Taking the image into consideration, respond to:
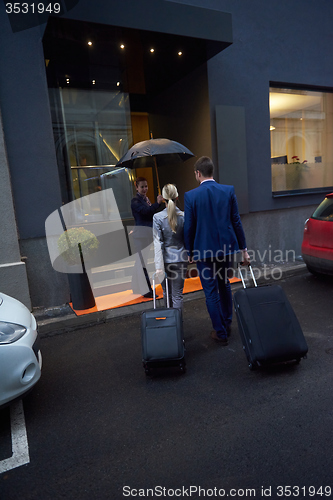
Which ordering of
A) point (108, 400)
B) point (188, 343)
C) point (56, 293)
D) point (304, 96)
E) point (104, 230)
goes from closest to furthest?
point (108, 400) → point (188, 343) → point (56, 293) → point (104, 230) → point (304, 96)

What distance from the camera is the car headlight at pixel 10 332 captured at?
2.79 m

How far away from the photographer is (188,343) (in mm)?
4250

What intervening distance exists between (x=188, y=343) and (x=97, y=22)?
5.08m

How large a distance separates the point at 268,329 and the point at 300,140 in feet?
25.3

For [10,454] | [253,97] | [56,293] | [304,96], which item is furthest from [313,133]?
[10,454]

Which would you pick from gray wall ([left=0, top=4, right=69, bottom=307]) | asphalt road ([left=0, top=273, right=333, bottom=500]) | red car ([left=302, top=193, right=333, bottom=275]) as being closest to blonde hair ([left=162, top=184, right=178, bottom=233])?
asphalt road ([left=0, top=273, right=333, bottom=500])

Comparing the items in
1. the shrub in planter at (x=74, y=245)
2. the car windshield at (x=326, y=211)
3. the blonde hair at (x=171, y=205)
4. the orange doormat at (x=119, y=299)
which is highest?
the blonde hair at (x=171, y=205)

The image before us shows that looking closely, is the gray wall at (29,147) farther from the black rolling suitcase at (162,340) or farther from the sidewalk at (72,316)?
the black rolling suitcase at (162,340)

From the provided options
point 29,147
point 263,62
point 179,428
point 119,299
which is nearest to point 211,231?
point 179,428

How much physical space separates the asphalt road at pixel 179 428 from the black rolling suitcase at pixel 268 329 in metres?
0.26

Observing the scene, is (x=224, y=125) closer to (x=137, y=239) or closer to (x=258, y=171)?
(x=258, y=171)

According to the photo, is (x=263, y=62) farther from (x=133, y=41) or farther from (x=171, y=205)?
(x=171, y=205)

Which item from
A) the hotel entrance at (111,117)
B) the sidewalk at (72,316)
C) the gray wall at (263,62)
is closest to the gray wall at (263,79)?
the gray wall at (263,62)

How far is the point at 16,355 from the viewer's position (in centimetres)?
278
